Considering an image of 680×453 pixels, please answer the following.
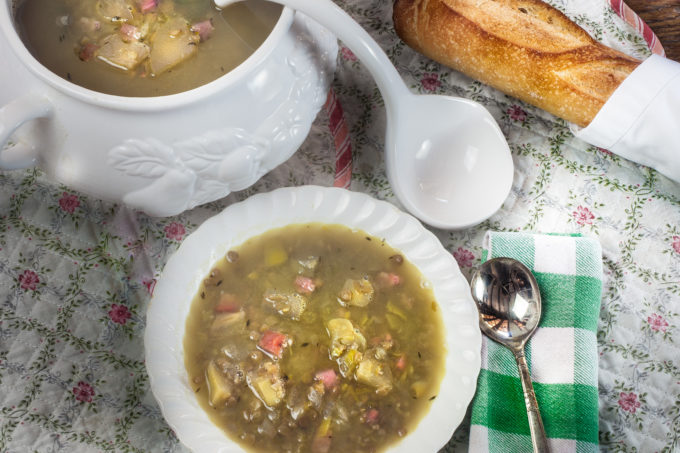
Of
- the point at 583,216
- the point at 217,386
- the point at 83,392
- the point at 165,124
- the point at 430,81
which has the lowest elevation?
the point at 83,392

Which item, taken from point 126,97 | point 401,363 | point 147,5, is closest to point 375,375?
point 401,363

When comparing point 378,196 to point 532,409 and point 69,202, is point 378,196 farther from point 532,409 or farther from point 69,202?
point 69,202

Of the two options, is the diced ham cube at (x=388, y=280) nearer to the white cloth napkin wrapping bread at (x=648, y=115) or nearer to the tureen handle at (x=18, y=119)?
the white cloth napkin wrapping bread at (x=648, y=115)

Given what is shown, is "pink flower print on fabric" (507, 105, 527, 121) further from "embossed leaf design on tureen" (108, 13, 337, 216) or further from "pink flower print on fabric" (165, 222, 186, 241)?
"pink flower print on fabric" (165, 222, 186, 241)

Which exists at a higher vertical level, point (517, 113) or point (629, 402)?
point (517, 113)

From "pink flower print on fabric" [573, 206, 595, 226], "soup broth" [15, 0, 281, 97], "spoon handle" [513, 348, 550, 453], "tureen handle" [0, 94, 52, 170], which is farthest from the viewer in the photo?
"pink flower print on fabric" [573, 206, 595, 226]

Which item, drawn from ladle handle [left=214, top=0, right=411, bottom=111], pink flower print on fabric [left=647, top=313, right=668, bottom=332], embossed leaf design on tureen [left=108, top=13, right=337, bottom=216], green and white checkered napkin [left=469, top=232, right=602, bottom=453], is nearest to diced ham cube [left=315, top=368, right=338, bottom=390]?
green and white checkered napkin [left=469, top=232, right=602, bottom=453]

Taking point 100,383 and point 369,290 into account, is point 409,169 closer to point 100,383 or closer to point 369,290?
point 369,290
